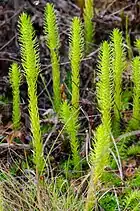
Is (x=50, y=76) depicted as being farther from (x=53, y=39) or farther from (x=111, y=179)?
(x=111, y=179)

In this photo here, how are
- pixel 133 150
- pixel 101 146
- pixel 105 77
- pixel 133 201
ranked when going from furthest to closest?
1. pixel 133 150
2. pixel 133 201
3. pixel 105 77
4. pixel 101 146

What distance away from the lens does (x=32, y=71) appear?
1.78 m

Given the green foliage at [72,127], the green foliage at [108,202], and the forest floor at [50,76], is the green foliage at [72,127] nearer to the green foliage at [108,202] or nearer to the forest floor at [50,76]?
the forest floor at [50,76]

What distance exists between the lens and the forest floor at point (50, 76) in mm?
2109

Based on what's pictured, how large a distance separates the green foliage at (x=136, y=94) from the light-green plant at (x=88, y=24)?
0.52 metres

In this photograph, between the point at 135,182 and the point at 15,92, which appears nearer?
the point at 135,182

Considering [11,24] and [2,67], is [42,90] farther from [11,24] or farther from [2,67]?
[11,24]

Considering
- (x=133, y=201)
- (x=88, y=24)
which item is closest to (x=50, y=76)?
(x=88, y=24)

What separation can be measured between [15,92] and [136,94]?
510 millimetres

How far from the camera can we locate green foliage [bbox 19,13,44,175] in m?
1.71

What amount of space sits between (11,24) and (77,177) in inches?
39.3

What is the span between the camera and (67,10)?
9.18 ft

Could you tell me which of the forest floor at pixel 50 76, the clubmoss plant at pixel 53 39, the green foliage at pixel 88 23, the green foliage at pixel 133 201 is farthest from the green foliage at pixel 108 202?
the green foliage at pixel 88 23

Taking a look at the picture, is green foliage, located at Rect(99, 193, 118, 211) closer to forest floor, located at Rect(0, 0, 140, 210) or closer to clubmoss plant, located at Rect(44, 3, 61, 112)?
forest floor, located at Rect(0, 0, 140, 210)
